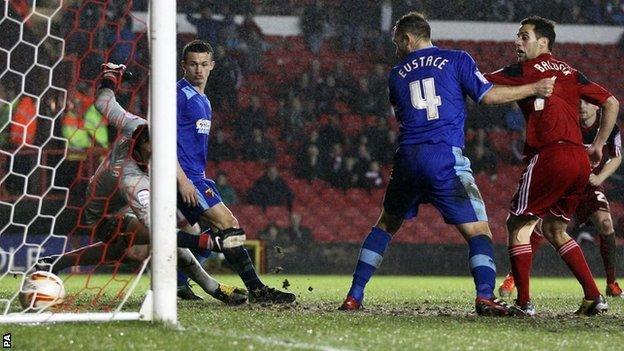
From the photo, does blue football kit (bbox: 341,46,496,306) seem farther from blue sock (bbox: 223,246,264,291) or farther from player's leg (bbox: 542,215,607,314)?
blue sock (bbox: 223,246,264,291)

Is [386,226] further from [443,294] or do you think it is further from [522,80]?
[443,294]

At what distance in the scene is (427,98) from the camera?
261 inches

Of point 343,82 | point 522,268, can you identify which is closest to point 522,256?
point 522,268

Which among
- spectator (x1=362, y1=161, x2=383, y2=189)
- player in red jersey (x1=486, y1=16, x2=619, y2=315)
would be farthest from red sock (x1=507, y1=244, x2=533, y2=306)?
spectator (x1=362, y1=161, x2=383, y2=189)

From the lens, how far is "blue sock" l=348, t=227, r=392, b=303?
6.85 m

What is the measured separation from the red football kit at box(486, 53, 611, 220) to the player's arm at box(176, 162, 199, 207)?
6.74ft

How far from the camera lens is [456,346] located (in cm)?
482

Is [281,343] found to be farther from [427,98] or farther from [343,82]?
[343,82]

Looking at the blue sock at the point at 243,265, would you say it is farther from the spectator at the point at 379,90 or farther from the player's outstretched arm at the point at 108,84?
the spectator at the point at 379,90

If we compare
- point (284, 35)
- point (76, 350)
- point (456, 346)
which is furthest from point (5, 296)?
point (284, 35)

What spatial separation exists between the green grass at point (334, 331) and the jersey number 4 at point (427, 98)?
123cm

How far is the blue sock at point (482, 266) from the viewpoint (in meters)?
6.52

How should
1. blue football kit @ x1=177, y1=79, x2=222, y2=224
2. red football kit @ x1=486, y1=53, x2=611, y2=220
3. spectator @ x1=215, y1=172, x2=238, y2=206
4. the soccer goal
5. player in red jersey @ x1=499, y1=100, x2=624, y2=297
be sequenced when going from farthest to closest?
spectator @ x1=215, y1=172, x2=238, y2=206 < player in red jersey @ x1=499, y1=100, x2=624, y2=297 < blue football kit @ x1=177, y1=79, x2=222, y2=224 < red football kit @ x1=486, y1=53, x2=611, y2=220 < the soccer goal

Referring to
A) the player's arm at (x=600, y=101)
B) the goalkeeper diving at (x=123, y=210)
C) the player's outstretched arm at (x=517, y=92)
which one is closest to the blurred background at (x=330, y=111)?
the goalkeeper diving at (x=123, y=210)
